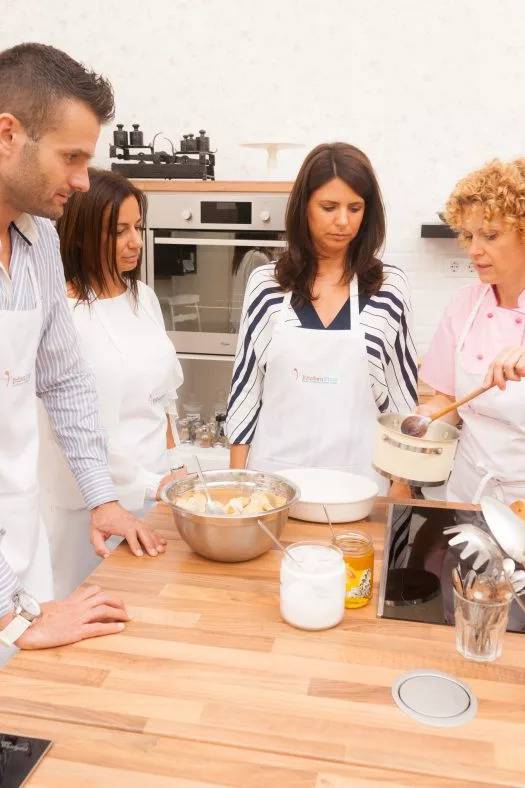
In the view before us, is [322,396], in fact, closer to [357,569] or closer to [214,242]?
[357,569]

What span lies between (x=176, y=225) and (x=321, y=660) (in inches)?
102

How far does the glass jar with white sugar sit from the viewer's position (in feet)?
4.04

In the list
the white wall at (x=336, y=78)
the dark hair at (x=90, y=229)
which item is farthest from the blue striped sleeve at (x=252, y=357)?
the white wall at (x=336, y=78)

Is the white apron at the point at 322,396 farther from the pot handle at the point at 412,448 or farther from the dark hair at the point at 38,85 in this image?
the dark hair at the point at 38,85

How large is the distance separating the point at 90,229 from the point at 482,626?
1452 mm

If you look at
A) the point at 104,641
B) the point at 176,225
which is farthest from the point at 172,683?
the point at 176,225

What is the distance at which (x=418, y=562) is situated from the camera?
58.8 inches

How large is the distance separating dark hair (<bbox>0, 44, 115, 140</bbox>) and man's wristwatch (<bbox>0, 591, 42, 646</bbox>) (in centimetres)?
79

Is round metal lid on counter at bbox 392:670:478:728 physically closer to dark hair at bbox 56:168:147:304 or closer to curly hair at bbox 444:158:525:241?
curly hair at bbox 444:158:525:241

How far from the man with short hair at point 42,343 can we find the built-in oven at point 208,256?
1.77 m

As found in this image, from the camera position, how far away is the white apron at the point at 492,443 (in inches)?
77.2

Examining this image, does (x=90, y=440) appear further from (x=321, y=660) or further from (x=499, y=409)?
(x=499, y=409)

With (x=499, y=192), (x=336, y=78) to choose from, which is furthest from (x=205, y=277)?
(x=499, y=192)

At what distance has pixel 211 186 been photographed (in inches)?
131
